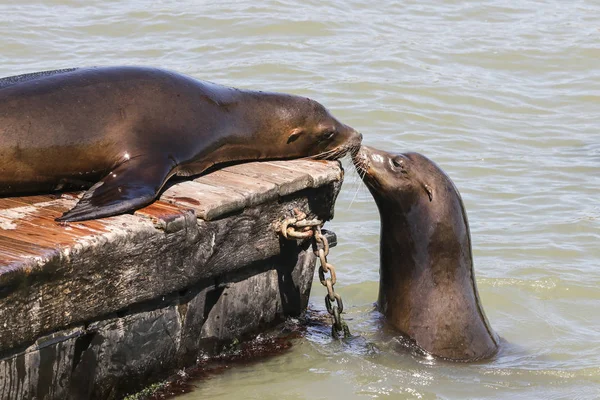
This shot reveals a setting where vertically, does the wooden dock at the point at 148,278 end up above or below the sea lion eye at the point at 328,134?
below

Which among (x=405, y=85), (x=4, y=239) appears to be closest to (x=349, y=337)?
(x=4, y=239)

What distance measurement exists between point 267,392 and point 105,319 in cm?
107

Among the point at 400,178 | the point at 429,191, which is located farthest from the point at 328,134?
the point at 429,191

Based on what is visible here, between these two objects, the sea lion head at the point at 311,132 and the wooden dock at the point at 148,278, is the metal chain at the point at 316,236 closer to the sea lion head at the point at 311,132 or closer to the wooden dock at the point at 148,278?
the wooden dock at the point at 148,278

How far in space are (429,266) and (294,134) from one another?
3.48 ft

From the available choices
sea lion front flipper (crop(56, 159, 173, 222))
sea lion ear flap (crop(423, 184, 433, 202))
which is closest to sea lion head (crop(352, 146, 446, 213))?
sea lion ear flap (crop(423, 184, 433, 202))

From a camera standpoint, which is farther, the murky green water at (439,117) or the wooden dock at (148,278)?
the murky green water at (439,117)

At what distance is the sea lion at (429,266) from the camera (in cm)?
590

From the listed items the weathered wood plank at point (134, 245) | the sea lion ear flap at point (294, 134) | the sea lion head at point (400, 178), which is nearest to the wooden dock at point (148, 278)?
the weathered wood plank at point (134, 245)

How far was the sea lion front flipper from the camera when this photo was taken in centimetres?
442

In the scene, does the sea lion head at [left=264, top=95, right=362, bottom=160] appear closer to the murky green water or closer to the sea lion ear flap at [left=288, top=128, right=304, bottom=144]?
the sea lion ear flap at [left=288, top=128, right=304, bottom=144]

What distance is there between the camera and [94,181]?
5.05 metres

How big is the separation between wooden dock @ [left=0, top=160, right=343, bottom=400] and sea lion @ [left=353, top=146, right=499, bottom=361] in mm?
523

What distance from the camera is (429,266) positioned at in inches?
235
